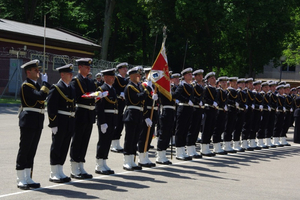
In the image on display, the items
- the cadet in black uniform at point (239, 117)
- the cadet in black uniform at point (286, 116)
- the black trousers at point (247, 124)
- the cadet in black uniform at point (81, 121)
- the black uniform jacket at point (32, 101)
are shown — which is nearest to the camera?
the black uniform jacket at point (32, 101)

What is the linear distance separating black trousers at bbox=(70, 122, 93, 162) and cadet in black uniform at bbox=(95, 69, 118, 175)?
42 centimetres

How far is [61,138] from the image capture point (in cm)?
862

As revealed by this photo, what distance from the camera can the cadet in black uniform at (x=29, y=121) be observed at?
8.09 m

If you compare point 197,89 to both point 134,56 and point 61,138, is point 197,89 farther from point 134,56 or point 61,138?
point 134,56

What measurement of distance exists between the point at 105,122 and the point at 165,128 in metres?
2.31

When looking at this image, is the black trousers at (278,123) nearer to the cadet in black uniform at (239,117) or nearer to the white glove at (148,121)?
the cadet in black uniform at (239,117)

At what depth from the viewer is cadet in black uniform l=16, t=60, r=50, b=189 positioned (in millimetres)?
8086

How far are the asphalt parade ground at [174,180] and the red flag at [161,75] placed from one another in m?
1.71

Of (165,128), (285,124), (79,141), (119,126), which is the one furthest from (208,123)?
(285,124)

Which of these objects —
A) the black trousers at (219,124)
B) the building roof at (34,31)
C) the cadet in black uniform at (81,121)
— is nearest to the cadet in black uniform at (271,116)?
the black trousers at (219,124)

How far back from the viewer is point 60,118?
8.62m

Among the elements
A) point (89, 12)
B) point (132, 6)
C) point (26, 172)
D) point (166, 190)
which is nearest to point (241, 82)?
point (166, 190)

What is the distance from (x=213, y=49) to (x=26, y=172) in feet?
93.6

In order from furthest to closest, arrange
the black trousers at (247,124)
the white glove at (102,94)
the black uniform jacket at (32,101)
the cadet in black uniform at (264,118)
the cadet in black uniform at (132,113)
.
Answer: the cadet in black uniform at (264,118), the black trousers at (247,124), the cadet in black uniform at (132,113), the white glove at (102,94), the black uniform jacket at (32,101)
